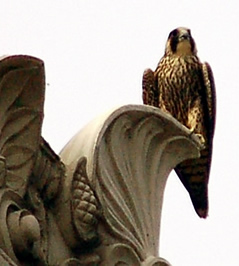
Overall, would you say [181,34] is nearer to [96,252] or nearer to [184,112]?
[184,112]

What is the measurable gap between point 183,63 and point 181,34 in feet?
1.39

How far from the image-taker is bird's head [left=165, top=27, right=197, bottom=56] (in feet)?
28.8

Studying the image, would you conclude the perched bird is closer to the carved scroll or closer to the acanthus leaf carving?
the carved scroll

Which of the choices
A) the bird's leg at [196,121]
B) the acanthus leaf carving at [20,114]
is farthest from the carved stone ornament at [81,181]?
the bird's leg at [196,121]

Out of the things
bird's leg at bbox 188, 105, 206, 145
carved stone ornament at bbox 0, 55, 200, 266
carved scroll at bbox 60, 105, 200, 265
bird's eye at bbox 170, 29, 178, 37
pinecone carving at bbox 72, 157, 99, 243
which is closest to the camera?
carved stone ornament at bbox 0, 55, 200, 266

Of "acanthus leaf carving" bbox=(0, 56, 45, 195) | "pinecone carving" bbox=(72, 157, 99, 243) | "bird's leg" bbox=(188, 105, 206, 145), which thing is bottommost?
"bird's leg" bbox=(188, 105, 206, 145)

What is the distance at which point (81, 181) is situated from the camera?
17.2 ft

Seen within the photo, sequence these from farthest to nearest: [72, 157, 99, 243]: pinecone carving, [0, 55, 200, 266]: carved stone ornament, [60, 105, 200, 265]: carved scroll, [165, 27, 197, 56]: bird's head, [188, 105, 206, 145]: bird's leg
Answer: [165, 27, 197, 56]: bird's head → [188, 105, 206, 145]: bird's leg → [60, 105, 200, 265]: carved scroll → [72, 157, 99, 243]: pinecone carving → [0, 55, 200, 266]: carved stone ornament

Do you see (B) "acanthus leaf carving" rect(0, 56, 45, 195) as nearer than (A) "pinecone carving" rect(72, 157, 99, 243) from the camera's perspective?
Yes

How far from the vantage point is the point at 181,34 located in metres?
8.96

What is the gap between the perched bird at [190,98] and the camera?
8.03m

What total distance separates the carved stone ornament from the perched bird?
1982mm

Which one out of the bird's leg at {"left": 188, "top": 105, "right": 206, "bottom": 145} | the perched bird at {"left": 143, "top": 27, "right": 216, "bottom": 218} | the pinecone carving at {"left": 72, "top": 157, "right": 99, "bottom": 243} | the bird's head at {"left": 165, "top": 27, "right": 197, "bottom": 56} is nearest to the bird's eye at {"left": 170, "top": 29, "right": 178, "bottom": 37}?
the bird's head at {"left": 165, "top": 27, "right": 197, "bottom": 56}

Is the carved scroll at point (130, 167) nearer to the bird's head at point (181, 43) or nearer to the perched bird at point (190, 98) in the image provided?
the perched bird at point (190, 98)
